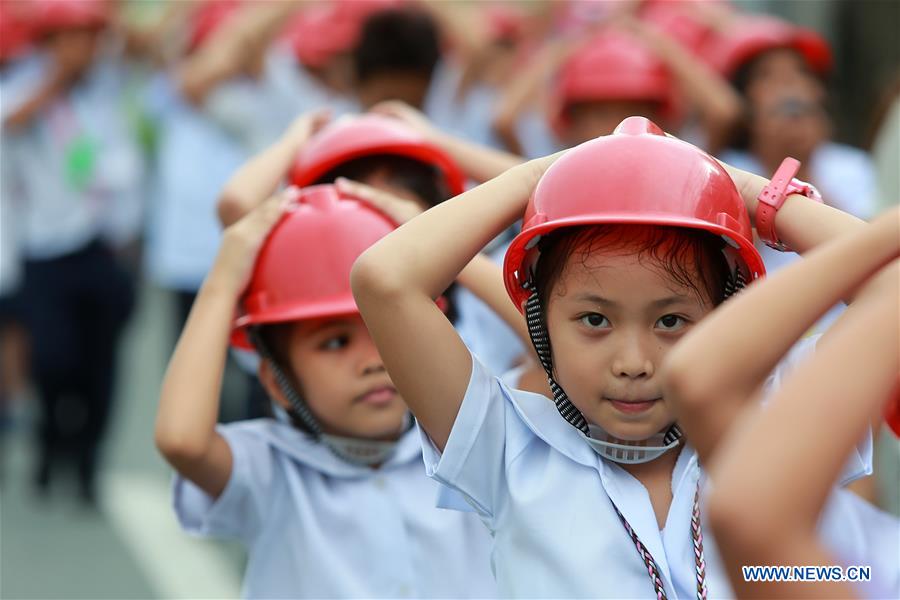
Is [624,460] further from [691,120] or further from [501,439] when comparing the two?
[691,120]

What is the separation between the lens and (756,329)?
1.81m

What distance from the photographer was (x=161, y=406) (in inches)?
118

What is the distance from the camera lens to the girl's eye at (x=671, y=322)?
7.55 ft

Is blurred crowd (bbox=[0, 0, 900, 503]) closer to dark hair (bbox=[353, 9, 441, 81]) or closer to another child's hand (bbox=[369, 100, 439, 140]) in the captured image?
dark hair (bbox=[353, 9, 441, 81])

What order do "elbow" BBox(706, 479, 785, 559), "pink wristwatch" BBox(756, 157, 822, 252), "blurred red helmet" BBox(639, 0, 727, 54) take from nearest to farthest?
"elbow" BBox(706, 479, 785, 559), "pink wristwatch" BBox(756, 157, 822, 252), "blurred red helmet" BBox(639, 0, 727, 54)

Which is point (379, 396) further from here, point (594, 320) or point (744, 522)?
point (744, 522)

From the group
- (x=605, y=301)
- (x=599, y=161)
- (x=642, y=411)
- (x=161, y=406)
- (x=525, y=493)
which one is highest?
(x=599, y=161)

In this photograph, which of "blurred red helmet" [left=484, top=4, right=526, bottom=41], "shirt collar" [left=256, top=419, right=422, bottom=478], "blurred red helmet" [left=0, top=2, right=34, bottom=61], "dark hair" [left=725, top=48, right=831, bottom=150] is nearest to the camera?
"shirt collar" [left=256, top=419, right=422, bottom=478]

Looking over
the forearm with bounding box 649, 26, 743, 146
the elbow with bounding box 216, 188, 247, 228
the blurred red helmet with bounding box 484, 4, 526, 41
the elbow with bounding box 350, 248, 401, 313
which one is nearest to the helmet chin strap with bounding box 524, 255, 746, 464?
the elbow with bounding box 350, 248, 401, 313

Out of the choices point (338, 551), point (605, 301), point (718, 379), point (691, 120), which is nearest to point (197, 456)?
point (338, 551)

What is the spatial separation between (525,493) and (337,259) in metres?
0.97

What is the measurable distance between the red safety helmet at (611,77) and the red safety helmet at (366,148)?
5.78ft

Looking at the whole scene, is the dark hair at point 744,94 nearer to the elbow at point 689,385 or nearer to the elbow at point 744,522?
the elbow at point 689,385

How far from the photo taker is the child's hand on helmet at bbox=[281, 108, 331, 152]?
3765mm
